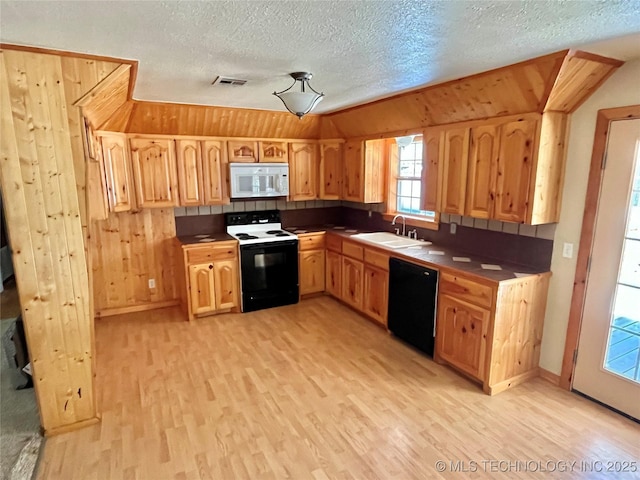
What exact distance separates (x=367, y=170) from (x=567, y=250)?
236cm

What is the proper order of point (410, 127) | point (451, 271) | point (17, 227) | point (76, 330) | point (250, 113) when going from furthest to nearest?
point (250, 113), point (410, 127), point (451, 271), point (76, 330), point (17, 227)

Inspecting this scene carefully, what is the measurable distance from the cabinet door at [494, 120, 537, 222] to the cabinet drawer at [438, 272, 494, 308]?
1.94 feet

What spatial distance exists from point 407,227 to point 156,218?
296cm

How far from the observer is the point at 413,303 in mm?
3502

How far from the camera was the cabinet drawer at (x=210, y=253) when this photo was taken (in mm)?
4148

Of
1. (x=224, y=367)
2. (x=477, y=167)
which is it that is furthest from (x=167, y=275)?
(x=477, y=167)

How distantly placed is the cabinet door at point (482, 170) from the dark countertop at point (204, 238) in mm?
2593

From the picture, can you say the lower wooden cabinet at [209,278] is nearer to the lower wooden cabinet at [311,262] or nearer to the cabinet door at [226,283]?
the cabinet door at [226,283]

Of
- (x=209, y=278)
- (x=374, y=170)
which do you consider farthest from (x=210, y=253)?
(x=374, y=170)

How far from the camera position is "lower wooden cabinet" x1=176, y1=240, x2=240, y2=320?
164 inches

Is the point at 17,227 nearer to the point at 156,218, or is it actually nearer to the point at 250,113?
the point at 156,218

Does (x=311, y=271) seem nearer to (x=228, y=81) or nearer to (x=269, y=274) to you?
(x=269, y=274)

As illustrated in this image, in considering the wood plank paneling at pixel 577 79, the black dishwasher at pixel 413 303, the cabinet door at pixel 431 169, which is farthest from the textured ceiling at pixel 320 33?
the black dishwasher at pixel 413 303

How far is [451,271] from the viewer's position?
309 cm
